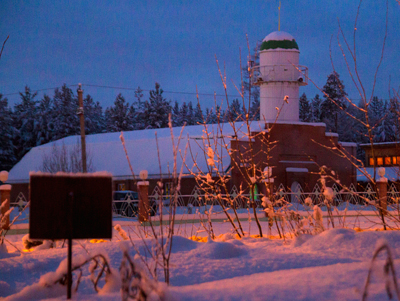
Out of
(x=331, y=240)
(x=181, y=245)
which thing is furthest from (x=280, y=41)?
(x=181, y=245)

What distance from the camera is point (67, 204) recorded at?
3217 millimetres

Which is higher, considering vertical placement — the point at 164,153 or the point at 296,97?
the point at 296,97

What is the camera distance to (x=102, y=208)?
3250mm

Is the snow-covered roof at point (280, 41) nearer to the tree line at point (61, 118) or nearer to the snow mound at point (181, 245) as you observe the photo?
the tree line at point (61, 118)

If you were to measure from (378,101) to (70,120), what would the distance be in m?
45.0

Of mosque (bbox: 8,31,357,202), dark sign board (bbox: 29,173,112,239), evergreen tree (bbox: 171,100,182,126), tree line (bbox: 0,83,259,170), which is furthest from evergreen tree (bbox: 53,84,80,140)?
dark sign board (bbox: 29,173,112,239)

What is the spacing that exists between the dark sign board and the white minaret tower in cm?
2558

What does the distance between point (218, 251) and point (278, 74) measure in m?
24.5

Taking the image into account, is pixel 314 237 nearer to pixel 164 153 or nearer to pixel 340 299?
pixel 340 299

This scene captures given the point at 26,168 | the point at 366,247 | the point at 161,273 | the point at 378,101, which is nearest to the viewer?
the point at 161,273

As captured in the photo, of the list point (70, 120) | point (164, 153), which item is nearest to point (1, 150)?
point (70, 120)

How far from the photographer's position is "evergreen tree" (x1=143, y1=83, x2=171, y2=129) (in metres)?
55.7

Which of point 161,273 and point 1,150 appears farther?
point 1,150

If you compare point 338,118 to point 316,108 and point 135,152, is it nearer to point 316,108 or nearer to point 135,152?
point 316,108
